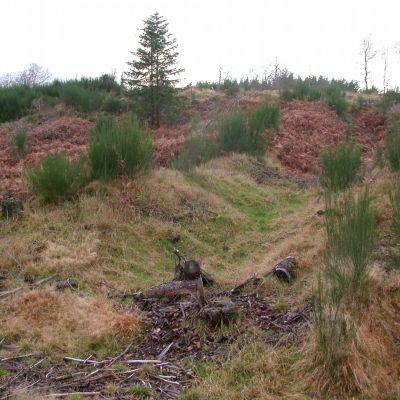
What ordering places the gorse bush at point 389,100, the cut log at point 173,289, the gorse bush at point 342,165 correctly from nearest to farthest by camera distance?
1. the cut log at point 173,289
2. the gorse bush at point 342,165
3. the gorse bush at point 389,100

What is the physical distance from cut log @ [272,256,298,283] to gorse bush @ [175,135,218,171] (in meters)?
5.74

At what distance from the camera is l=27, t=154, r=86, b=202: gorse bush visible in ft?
26.6

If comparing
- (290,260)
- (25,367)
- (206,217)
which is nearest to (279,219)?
(206,217)

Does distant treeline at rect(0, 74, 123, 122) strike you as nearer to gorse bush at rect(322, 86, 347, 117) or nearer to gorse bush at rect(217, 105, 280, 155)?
gorse bush at rect(217, 105, 280, 155)

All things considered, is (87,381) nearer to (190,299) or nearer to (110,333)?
(110,333)

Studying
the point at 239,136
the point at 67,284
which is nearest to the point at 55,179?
the point at 67,284

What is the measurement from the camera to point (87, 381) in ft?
12.9

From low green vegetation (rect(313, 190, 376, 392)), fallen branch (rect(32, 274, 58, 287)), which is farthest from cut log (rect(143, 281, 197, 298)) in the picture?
low green vegetation (rect(313, 190, 376, 392))

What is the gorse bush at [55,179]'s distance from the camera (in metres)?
8.11

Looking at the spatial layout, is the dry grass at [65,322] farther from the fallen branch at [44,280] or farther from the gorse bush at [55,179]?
the gorse bush at [55,179]

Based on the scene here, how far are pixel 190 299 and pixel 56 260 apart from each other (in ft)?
6.78

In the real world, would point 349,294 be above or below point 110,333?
above

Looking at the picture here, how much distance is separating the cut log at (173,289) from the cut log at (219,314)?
89 centimetres

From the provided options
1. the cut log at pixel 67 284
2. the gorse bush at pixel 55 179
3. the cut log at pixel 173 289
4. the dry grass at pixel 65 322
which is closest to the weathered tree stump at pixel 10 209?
the gorse bush at pixel 55 179
